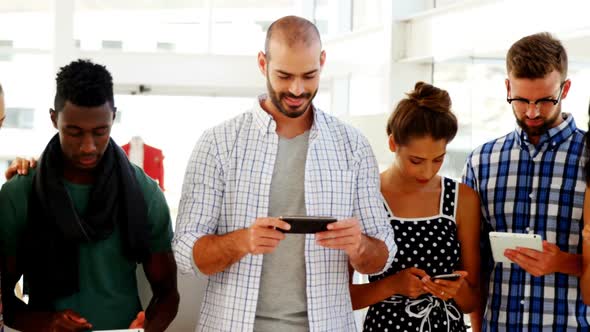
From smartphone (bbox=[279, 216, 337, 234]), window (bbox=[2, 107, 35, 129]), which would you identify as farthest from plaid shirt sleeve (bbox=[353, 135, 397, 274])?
window (bbox=[2, 107, 35, 129])

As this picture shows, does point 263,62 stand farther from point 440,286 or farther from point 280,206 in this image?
point 440,286

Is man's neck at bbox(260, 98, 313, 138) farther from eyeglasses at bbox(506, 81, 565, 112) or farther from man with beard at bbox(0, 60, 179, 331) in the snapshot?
eyeglasses at bbox(506, 81, 565, 112)

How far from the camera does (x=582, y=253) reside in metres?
3.03

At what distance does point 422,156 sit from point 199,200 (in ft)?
2.52

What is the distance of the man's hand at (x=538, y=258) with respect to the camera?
295cm

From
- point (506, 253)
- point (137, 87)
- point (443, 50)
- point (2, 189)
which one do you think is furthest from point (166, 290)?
point (137, 87)

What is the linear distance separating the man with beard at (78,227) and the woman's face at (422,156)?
2.84 ft

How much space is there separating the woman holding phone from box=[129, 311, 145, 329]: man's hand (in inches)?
27.7

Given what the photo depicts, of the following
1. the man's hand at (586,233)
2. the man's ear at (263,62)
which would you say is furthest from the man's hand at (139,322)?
the man's hand at (586,233)

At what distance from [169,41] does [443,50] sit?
6279 millimetres

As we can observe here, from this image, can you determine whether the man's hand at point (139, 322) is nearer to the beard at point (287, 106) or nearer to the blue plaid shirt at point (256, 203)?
the blue plaid shirt at point (256, 203)

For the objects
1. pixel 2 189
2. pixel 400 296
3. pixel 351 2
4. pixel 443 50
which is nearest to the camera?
pixel 2 189

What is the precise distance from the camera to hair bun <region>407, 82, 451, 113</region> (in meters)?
3.08

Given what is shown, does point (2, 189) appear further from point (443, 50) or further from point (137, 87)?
point (137, 87)
